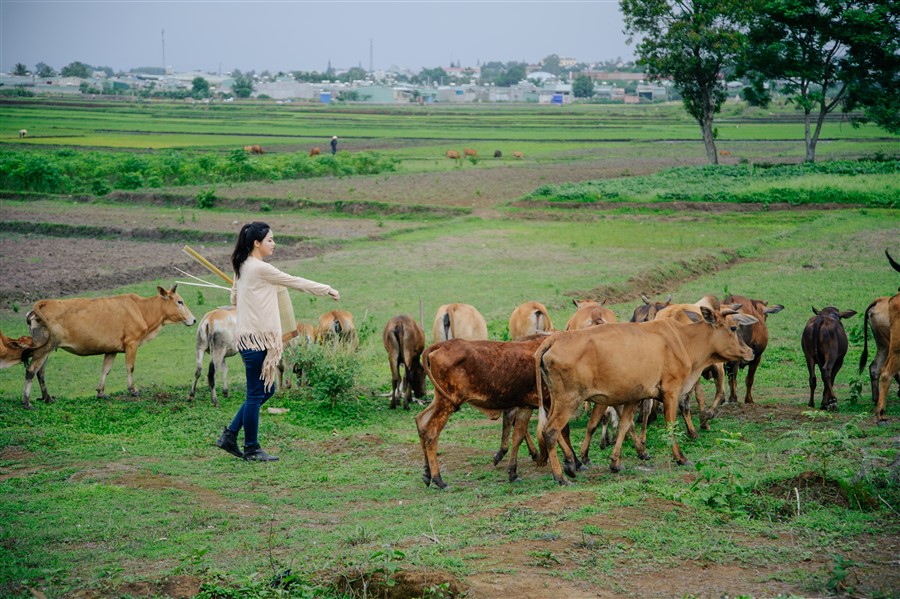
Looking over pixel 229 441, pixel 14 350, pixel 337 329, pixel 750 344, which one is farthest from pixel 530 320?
pixel 14 350

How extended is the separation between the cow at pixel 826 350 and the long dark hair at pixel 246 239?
24.2 ft

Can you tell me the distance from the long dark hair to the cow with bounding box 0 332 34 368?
5.51 meters

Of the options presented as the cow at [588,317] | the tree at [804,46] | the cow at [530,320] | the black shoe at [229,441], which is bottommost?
the black shoe at [229,441]

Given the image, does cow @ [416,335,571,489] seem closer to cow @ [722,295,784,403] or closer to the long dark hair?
the long dark hair

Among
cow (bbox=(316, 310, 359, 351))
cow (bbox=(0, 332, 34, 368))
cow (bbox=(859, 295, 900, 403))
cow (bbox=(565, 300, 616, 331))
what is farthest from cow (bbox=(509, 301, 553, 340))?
cow (bbox=(0, 332, 34, 368))

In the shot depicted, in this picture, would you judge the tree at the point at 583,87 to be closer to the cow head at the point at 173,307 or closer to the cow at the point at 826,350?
the cow head at the point at 173,307

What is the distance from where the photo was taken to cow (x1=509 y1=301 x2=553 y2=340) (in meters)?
14.6

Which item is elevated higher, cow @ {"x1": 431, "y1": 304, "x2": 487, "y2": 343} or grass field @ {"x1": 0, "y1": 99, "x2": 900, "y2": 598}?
cow @ {"x1": 431, "y1": 304, "x2": 487, "y2": 343}

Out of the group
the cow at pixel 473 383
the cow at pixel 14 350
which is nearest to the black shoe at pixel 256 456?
the cow at pixel 473 383

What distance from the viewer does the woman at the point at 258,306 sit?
10555 mm

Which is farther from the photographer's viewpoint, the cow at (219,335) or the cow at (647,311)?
the cow at (219,335)

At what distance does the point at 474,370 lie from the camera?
33.7 ft

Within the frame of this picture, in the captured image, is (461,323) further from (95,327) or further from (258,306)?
(95,327)

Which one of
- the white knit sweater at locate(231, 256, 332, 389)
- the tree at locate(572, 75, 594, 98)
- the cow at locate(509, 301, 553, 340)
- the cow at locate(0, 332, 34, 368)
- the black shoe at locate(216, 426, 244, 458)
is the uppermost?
the tree at locate(572, 75, 594, 98)
